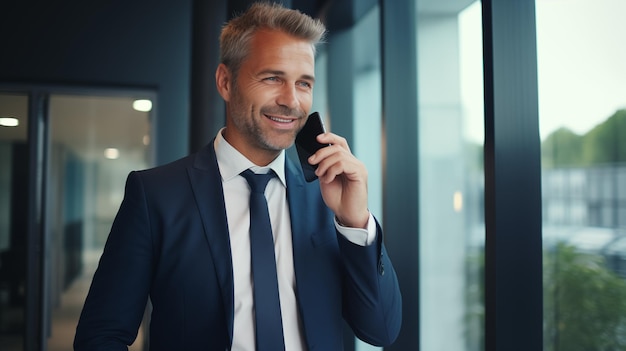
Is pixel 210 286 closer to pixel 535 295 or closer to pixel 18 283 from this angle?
pixel 535 295

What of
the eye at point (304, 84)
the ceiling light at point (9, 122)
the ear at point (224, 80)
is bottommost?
the eye at point (304, 84)

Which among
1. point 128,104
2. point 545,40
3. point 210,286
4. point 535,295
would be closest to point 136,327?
point 210,286

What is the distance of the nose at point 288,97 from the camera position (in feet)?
5.01

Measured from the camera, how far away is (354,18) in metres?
4.40

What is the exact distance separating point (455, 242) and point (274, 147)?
1.70 meters

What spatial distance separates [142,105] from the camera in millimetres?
5219

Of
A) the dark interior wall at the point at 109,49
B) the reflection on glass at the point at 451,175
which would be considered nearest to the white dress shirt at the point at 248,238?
the reflection on glass at the point at 451,175

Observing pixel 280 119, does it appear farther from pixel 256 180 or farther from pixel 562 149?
pixel 562 149

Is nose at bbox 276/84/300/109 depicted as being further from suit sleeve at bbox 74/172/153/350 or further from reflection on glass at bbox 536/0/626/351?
reflection on glass at bbox 536/0/626/351

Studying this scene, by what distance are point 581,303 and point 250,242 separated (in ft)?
3.79

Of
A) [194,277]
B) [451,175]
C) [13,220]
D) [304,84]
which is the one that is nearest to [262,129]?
[304,84]

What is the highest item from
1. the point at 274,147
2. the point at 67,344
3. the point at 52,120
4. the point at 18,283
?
the point at 52,120

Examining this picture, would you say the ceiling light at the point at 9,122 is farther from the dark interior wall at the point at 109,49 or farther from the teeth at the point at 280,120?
the teeth at the point at 280,120

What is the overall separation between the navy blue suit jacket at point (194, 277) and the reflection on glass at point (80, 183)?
152 inches
